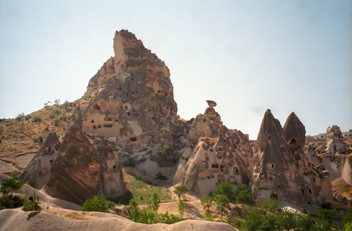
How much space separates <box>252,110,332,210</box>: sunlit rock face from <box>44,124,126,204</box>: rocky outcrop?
1611 centimetres

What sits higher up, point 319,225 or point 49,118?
point 49,118

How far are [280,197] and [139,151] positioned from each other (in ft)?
74.7

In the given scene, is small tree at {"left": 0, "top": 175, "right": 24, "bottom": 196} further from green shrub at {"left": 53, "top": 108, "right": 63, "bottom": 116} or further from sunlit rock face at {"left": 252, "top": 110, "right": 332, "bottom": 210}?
green shrub at {"left": 53, "top": 108, "right": 63, "bottom": 116}

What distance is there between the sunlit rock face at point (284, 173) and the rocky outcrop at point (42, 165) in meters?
23.5

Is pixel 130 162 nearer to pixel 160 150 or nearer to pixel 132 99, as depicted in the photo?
pixel 160 150

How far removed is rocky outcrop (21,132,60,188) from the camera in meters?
39.6

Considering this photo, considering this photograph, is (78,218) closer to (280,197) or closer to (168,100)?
(280,197)

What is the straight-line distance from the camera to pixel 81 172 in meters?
37.4

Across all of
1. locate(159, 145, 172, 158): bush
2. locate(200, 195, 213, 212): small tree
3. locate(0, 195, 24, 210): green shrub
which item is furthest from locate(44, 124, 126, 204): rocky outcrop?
locate(159, 145, 172, 158): bush

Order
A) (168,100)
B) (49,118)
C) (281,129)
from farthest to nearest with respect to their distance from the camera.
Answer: (49,118)
(168,100)
(281,129)

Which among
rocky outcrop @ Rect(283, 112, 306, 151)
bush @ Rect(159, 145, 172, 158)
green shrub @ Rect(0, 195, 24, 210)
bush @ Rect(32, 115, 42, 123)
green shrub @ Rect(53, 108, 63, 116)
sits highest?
green shrub @ Rect(53, 108, 63, 116)

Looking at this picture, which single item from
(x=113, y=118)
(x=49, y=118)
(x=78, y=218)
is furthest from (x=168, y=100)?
(x=78, y=218)

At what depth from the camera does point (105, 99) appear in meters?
59.8

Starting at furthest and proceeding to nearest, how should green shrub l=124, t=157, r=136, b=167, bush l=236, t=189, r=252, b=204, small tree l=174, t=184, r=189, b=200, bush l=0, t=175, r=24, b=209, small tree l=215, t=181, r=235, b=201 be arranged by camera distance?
green shrub l=124, t=157, r=136, b=167 < small tree l=174, t=184, r=189, b=200 < small tree l=215, t=181, r=235, b=201 < bush l=236, t=189, r=252, b=204 < bush l=0, t=175, r=24, b=209
